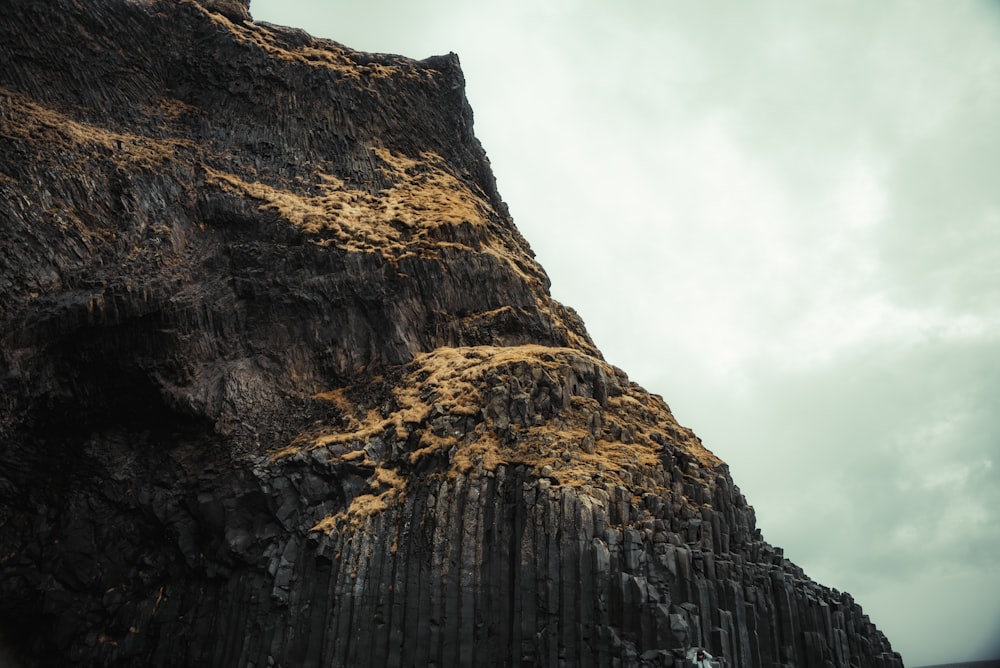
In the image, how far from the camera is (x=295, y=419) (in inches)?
1041

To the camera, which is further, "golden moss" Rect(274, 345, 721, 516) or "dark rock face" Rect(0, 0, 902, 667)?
"golden moss" Rect(274, 345, 721, 516)

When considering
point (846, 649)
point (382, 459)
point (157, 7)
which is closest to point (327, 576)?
point (382, 459)

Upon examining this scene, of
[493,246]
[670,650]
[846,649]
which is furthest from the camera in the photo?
[493,246]

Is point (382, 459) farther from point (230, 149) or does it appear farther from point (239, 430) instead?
point (230, 149)

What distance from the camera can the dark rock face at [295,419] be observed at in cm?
2061

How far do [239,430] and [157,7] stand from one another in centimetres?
2112

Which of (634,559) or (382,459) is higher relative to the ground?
(382,459)

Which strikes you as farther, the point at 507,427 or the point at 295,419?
the point at 295,419

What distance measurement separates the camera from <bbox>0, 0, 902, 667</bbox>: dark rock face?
67.6 feet

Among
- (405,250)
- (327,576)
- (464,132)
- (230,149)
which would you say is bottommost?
(327,576)

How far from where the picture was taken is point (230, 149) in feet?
107

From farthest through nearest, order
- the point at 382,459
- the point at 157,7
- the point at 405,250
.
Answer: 1. the point at 157,7
2. the point at 405,250
3. the point at 382,459

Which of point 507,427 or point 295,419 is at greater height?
point 295,419

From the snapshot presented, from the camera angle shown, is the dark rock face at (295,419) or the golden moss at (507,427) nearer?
the dark rock face at (295,419)
